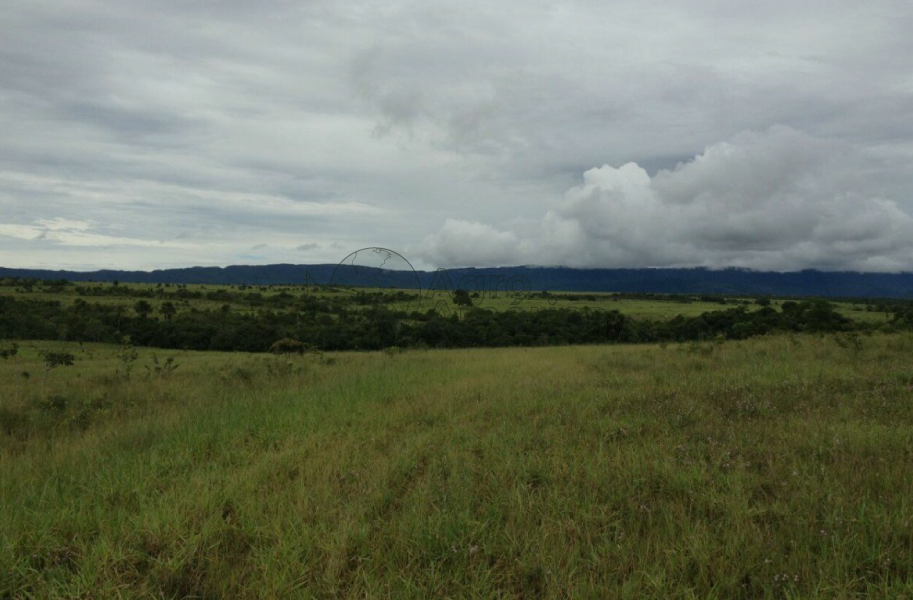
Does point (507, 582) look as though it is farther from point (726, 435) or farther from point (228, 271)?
point (228, 271)

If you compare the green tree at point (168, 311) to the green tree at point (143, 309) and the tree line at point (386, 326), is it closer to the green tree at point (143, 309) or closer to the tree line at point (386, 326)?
the tree line at point (386, 326)

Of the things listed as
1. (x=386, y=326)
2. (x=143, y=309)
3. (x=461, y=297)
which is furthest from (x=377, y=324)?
(x=143, y=309)

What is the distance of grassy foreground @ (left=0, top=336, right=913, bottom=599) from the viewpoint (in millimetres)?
2984

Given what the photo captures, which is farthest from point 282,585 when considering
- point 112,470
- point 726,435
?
point 726,435

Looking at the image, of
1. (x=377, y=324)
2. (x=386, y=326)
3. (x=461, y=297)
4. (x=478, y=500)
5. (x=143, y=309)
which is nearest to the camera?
(x=478, y=500)

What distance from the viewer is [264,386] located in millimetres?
9875

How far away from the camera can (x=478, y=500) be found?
3.93 metres

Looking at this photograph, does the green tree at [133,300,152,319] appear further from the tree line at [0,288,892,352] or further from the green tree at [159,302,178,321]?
the green tree at [159,302,178,321]

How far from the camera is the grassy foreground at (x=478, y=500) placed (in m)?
2.98

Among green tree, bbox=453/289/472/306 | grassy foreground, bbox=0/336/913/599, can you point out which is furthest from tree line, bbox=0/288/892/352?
grassy foreground, bbox=0/336/913/599

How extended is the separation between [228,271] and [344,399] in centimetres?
16449

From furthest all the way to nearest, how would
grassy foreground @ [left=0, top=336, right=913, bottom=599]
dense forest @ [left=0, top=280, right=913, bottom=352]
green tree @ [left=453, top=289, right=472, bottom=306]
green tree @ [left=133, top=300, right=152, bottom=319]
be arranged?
green tree @ [left=133, top=300, right=152, bottom=319]
dense forest @ [left=0, top=280, right=913, bottom=352]
green tree @ [left=453, top=289, right=472, bottom=306]
grassy foreground @ [left=0, top=336, right=913, bottom=599]

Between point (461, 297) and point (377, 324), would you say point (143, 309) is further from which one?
point (461, 297)

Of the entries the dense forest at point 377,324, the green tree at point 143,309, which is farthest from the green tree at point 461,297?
the green tree at point 143,309
